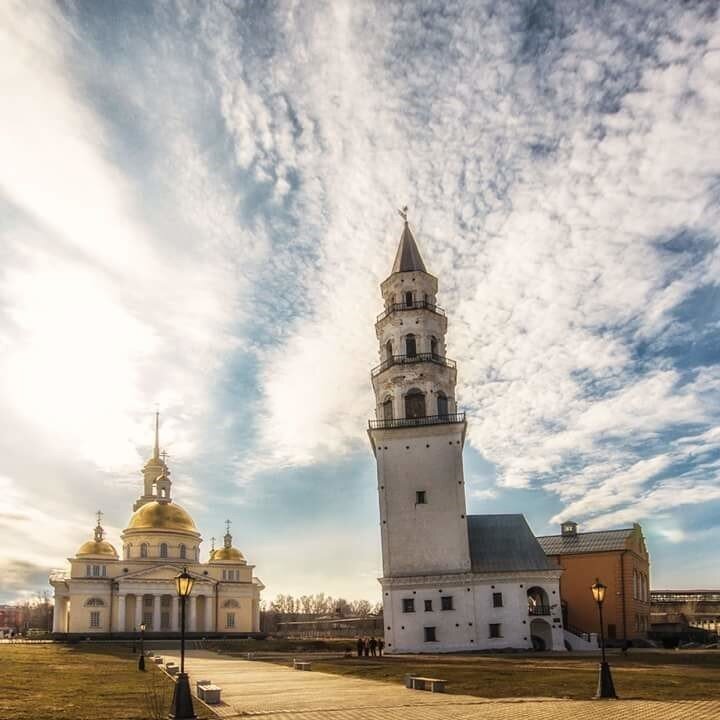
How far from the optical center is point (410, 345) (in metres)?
50.0

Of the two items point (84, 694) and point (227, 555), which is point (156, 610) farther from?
point (84, 694)

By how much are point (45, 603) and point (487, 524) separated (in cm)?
15179

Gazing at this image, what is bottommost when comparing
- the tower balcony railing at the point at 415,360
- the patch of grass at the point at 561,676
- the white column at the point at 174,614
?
the patch of grass at the point at 561,676

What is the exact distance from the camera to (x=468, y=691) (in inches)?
797

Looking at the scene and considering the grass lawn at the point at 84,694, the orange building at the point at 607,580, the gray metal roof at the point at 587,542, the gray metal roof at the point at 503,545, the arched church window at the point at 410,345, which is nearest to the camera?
the grass lawn at the point at 84,694

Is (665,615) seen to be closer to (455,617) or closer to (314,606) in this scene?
(455,617)

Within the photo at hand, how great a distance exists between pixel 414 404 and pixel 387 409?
A: 1.87 m

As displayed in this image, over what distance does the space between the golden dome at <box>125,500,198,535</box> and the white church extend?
4044 cm

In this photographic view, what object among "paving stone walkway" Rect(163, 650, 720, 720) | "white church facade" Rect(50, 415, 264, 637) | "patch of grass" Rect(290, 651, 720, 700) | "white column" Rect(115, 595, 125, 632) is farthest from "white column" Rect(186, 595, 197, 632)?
"paving stone walkway" Rect(163, 650, 720, 720)

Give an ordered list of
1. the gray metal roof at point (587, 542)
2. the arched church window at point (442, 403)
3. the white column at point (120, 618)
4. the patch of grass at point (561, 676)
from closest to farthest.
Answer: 1. the patch of grass at point (561, 676)
2. the arched church window at point (442, 403)
3. the gray metal roof at point (587, 542)
4. the white column at point (120, 618)

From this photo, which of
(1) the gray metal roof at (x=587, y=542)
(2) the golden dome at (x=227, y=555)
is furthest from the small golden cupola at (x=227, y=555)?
(1) the gray metal roof at (x=587, y=542)

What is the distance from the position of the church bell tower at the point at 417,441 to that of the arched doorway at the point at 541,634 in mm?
5467

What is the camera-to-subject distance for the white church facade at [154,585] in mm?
76188

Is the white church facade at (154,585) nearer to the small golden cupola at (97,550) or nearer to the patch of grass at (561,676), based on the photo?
the small golden cupola at (97,550)
